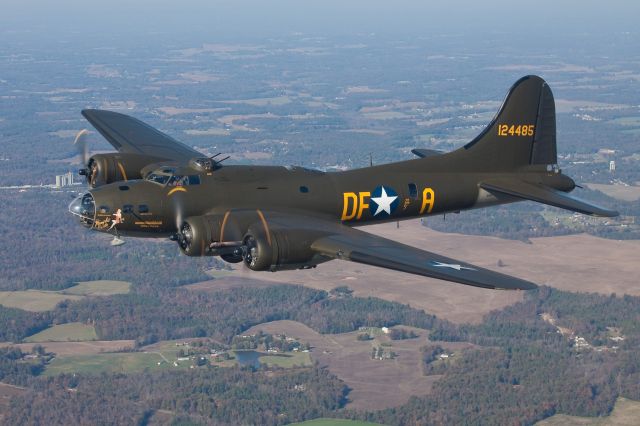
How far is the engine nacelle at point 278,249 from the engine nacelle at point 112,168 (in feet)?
40.6

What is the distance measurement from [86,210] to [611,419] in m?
109

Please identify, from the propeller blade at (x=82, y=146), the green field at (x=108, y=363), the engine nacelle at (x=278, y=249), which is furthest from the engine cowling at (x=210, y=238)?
the green field at (x=108, y=363)

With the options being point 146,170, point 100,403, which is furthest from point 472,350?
point 146,170

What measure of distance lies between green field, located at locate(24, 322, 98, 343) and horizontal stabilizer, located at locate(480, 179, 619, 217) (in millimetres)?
122291

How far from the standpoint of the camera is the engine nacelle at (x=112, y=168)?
6009 centimetres

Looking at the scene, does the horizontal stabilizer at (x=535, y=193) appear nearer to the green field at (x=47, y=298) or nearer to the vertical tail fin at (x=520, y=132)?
the vertical tail fin at (x=520, y=132)

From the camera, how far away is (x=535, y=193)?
2422 inches

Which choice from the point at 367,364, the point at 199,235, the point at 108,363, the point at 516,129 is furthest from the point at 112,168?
the point at 108,363

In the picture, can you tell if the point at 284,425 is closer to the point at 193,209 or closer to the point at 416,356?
the point at 416,356

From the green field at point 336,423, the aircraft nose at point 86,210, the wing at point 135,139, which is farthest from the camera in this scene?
the green field at point 336,423

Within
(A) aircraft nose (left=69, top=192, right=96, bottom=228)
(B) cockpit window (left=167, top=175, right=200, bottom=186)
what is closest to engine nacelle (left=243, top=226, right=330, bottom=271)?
(B) cockpit window (left=167, top=175, right=200, bottom=186)

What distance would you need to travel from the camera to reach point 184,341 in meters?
180

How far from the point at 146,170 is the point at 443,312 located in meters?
132

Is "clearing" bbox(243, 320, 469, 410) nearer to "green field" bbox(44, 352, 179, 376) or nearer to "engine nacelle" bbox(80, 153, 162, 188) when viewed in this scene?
"green field" bbox(44, 352, 179, 376)
